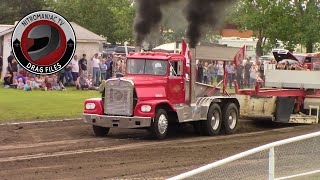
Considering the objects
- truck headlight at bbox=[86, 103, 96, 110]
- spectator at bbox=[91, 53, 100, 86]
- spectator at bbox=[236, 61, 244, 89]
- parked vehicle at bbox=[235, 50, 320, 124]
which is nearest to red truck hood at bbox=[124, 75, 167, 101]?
truck headlight at bbox=[86, 103, 96, 110]

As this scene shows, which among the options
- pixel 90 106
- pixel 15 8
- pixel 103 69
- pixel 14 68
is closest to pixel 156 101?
pixel 90 106

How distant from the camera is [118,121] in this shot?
51.6 feet

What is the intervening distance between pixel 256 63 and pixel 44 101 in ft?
50.2

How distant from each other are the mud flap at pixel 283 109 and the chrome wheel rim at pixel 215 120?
2.84m

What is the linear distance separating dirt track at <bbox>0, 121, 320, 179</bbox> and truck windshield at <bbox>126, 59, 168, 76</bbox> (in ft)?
5.04

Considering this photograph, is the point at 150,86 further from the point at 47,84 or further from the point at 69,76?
the point at 69,76

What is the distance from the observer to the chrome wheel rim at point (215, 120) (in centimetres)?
1730

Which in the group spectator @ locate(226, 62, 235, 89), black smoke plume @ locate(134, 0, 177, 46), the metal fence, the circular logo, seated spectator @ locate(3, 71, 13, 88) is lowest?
the metal fence

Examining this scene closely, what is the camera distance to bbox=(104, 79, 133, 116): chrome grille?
15.7 metres

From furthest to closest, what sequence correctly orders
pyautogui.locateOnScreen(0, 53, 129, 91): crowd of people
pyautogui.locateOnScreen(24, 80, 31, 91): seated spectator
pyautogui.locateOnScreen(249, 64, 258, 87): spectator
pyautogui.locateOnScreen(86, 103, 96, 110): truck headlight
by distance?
pyautogui.locateOnScreen(249, 64, 258, 87): spectator → pyautogui.locateOnScreen(0, 53, 129, 91): crowd of people → pyautogui.locateOnScreen(24, 80, 31, 91): seated spectator → pyautogui.locateOnScreen(86, 103, 96, 110): truck headlight

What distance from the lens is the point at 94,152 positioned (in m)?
13.6

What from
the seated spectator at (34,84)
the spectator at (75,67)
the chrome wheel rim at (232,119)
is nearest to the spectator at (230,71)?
the spectator at (75,67)

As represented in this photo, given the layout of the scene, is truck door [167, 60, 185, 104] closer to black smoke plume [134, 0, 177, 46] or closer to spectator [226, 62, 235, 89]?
black smoke plume [134, 0, 177, 46]

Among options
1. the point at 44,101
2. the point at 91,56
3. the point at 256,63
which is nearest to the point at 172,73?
the point at 44,101
